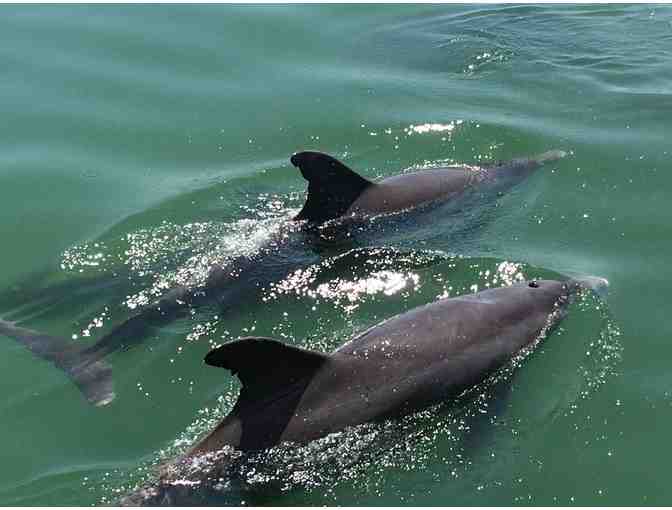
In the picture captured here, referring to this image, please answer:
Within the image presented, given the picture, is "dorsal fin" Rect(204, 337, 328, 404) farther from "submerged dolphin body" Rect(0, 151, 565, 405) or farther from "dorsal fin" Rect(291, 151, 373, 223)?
"dorsal fin" Rect(291, 151, 373, 223)

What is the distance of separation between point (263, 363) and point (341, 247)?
4023 millimetres

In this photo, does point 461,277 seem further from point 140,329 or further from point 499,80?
point 499,80

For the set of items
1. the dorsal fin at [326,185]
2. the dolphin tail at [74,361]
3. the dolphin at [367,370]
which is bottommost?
the dolphin tail at [74,361]

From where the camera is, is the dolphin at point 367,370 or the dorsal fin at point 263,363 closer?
the dorsal fin at point 263,363

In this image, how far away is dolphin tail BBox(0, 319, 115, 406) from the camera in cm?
961

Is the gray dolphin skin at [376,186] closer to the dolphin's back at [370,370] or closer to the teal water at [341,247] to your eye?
the teal water at [341,247]

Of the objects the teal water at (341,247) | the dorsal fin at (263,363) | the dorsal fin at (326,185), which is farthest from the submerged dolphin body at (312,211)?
the dorsal fin at (263,363)

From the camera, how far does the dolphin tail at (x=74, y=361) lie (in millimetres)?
9611

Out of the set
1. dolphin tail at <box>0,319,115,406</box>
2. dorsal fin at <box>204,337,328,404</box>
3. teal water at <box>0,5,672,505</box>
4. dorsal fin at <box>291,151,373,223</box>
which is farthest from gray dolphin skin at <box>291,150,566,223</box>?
dorsal fin at <box>204,337,328,404</box>

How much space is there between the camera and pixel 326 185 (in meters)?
11.7

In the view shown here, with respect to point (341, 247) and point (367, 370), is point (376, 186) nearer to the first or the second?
point (341, 247)

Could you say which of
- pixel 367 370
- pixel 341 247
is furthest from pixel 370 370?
pixel 341 247

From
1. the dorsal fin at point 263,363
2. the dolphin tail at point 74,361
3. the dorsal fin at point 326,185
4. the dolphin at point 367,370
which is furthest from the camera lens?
the dorsal fin at point 326,185

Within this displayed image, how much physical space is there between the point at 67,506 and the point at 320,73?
445 inches
